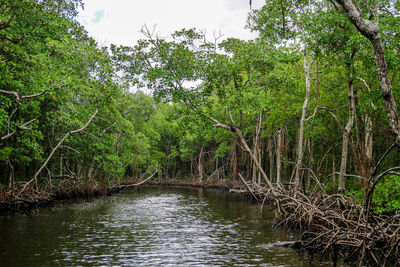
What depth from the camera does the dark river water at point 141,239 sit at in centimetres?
946

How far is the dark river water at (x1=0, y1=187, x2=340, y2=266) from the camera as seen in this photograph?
946cm

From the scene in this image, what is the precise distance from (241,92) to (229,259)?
29.2 feet

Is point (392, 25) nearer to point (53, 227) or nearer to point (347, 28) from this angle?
point (347, 28)

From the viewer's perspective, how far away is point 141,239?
12430 millimetres

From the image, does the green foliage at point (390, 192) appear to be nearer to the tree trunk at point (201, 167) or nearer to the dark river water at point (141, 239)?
the dark river water at point (141, 239)

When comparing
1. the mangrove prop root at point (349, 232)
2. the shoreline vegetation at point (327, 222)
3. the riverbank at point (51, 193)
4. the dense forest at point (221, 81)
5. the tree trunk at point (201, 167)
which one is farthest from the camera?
the tree trunk at point (201, 167)

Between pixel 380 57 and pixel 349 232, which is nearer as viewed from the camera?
pixel 380 57

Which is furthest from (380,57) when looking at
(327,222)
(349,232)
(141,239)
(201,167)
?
(201,167)

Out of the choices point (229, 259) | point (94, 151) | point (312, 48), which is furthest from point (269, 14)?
point (94, 151)

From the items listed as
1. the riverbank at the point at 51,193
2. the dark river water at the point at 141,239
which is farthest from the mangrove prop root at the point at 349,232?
the riverbank at the point at 51,193

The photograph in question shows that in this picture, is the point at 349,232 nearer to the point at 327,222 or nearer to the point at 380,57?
the point at 327,222

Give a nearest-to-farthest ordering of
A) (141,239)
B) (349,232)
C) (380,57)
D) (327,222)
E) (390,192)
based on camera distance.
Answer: (380,57) → (349,232) → (390,192) → (327,222) → (141,239)

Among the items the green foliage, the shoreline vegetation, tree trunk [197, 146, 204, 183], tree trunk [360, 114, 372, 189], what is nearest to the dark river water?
the shoreline vegetation

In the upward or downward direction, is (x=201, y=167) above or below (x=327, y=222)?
above
